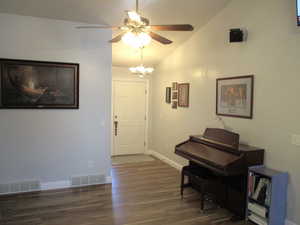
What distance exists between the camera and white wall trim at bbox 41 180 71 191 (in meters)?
3.83

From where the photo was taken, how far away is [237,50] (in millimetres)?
3498

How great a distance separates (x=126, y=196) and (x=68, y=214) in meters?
0.92

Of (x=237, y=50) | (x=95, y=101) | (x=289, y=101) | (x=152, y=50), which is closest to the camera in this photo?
(x=289, y=101)

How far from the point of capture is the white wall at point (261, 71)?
270cm

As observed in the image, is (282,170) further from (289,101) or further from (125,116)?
(125,116)

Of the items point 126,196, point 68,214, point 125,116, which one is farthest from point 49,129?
point 125,116

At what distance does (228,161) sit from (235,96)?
110cm

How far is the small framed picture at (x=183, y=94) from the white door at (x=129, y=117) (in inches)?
62.5

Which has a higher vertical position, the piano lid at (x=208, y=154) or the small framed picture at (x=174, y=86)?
the small framed picture at (x=174, y=86)

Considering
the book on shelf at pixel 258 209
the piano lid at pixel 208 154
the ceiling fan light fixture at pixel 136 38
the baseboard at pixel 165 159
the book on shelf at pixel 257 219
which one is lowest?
the book on shelf at pixel 257 219

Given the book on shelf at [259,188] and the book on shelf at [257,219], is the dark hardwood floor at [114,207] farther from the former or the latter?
the book on shelf at [259,188]

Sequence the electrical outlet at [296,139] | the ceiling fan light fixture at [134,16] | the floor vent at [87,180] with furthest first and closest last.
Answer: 1. the floor vent at [87,180]
2. the electrical outlet at [296,139]
3. the ceiling fan light fixture at [134,16]

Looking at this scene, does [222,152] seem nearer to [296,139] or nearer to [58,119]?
[296,139]

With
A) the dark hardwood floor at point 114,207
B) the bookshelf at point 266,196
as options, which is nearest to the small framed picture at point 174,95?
the dark hardwood floor at point 114,207
